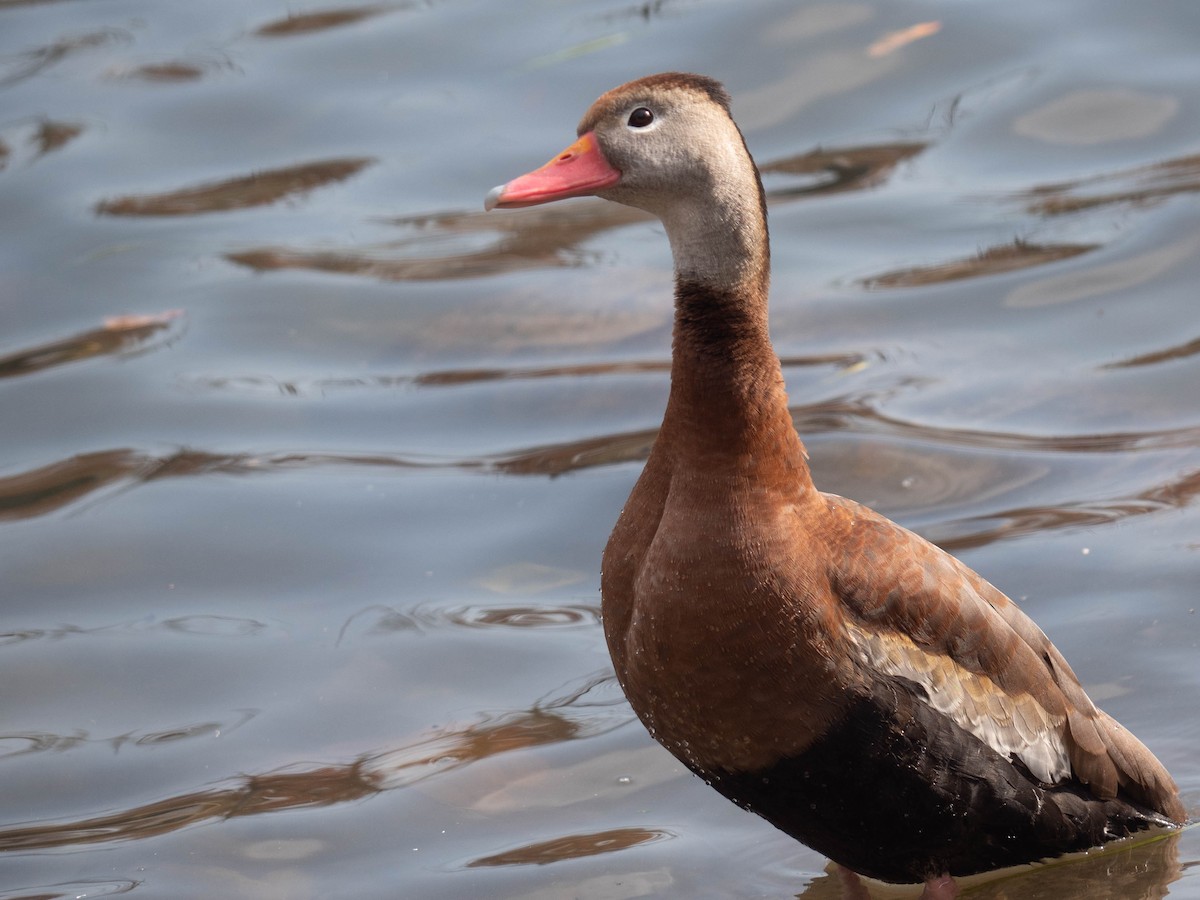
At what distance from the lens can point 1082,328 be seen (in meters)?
8.58

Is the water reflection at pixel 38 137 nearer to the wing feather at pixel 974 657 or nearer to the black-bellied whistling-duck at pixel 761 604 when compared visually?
the black-bellied whistling-duck at pixel 761 604

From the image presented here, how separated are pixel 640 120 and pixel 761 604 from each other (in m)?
1.33

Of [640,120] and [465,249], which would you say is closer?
[640,120]

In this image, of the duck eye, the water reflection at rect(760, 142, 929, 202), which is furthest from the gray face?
the water reflection at rect(760, 142, 929, 202)

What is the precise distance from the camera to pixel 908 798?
4.59 metres

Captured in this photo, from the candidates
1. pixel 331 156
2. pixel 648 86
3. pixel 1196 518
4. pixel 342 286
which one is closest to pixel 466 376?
pixel 342 286

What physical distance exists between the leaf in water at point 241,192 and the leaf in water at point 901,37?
139 inches

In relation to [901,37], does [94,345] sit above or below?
below

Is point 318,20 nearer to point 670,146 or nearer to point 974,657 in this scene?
point 670,146

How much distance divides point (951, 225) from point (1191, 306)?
153 cm

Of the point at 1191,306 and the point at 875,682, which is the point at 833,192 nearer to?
the point at 1191,306

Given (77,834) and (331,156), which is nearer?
(77,834)

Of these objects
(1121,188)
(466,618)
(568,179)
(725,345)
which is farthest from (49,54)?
(725,345)

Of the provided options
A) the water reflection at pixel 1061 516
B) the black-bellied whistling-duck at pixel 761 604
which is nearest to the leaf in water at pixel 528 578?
the water reflection at pixel 1061 516
